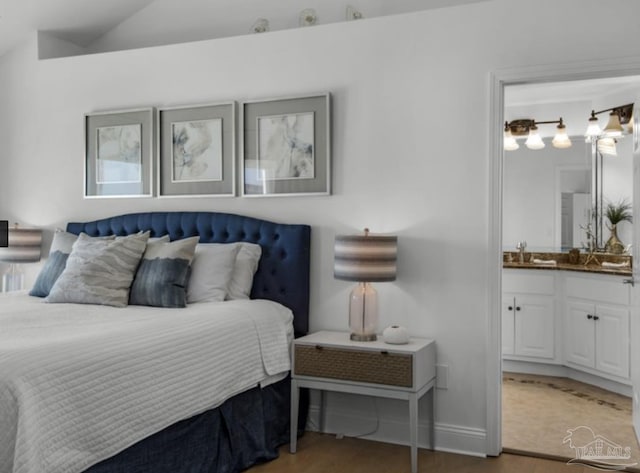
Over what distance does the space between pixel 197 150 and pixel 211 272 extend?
3.20 feet

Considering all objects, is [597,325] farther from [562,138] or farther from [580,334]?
[562,138]

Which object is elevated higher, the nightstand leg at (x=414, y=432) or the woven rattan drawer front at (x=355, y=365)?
the woven rattan drawer front at (x=355, y=365)

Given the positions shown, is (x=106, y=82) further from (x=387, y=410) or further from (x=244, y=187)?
(x=387, y=410)

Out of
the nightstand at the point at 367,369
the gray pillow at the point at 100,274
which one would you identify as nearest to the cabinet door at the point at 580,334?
the nightstand at the point at 367,369

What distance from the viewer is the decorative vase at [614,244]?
497 cm

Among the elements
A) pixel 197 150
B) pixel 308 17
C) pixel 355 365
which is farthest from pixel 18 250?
pixel 355 365

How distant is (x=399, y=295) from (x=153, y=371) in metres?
1.57

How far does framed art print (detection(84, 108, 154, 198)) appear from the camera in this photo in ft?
13.8

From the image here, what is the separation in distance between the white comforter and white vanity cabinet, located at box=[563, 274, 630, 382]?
8.02 feet

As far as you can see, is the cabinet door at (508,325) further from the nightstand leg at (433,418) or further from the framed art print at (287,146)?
the framed art print at (287,146)

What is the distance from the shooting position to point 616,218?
502 centimetres

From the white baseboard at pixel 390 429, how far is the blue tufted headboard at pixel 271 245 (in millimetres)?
532

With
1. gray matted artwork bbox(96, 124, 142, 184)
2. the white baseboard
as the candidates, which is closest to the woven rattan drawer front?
the white baseboard

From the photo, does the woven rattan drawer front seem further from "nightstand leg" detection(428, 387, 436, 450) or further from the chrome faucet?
the chrome faucet
